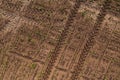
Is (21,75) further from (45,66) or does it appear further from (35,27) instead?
(35,27)

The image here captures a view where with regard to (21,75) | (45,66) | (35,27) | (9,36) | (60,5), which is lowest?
(21,75)

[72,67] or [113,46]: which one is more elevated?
[113,46]

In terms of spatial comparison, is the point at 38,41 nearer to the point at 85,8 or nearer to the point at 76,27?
the point at 76,27

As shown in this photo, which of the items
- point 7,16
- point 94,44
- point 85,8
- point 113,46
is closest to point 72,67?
point 94,44

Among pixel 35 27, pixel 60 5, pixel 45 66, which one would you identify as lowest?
pixel 45 66

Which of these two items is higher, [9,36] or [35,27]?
[35,27]

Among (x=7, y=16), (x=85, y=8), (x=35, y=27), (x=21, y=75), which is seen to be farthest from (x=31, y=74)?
(x=85, y=8)
